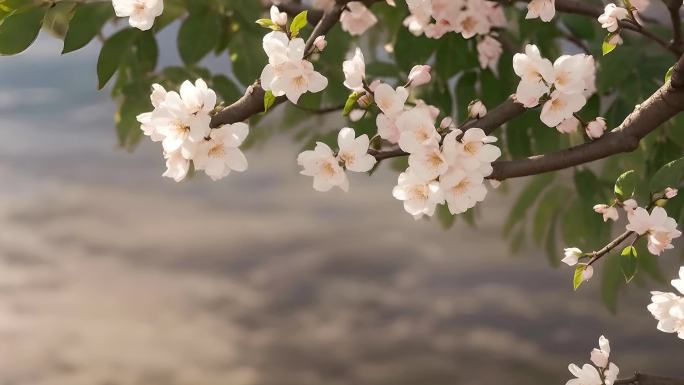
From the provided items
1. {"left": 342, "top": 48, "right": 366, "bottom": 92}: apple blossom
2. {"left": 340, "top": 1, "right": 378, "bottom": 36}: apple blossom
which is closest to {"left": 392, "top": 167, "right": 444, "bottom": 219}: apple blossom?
{"left": 342, "top": 48, "right": 366, "bottom": 92}: apple blossom

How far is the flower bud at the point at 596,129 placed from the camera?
127 cm

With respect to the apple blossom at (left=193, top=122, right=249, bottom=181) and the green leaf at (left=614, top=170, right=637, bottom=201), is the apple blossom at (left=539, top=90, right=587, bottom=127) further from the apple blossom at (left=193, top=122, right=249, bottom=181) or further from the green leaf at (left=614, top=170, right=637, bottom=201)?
the apple blossom at (left=193, top=122, right=249, bottom=181)

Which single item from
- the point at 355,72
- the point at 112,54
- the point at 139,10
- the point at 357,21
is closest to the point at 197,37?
the point at 112,54

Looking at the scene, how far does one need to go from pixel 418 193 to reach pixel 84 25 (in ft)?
2.38

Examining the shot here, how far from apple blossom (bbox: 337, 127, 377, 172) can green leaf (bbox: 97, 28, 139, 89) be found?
2.05 feet

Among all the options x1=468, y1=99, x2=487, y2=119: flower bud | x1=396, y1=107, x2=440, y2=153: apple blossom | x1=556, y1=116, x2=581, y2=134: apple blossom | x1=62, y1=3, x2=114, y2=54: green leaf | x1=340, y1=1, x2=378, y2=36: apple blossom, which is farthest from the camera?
x1=340, y1=1, x2=378, y2=36: apple blossom

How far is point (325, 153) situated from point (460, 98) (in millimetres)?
804

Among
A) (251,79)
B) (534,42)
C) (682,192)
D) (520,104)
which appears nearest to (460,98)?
(534,42)

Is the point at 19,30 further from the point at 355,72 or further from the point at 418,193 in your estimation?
the point at 418,193

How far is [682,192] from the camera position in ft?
4.76

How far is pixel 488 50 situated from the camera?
185cm

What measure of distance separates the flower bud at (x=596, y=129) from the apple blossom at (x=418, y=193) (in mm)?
250

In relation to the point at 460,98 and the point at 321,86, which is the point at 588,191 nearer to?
the point at 460,98

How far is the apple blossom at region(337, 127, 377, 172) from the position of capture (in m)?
1.17
